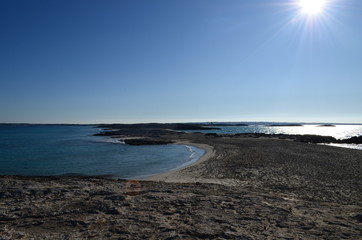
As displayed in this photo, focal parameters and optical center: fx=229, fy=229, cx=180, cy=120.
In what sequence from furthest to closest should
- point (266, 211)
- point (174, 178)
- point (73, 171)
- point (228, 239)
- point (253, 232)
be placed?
1. point (73, 171)
2. point (174, 178)
3. point (266, 211)
4. point (253, 232)
5. point (228, 239)

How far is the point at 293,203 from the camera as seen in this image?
338 inches

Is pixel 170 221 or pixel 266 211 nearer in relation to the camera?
pixel 170 221

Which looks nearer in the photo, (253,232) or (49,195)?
(253,232)

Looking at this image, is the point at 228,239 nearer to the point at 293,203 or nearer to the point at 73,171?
the point at 293,203

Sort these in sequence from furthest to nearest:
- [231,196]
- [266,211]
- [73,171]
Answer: [73,171] < [231,196] < [266,211]

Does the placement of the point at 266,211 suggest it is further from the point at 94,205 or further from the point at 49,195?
the point at 49,195

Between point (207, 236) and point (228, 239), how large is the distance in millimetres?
507

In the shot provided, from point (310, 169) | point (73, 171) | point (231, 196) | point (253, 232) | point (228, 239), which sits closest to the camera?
point (228, 239)

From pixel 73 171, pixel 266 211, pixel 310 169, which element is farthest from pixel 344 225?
pixel 73 171


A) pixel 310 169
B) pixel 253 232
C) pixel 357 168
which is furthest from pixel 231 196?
pixel 357 168

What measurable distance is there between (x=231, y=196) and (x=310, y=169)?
11137 millimetres

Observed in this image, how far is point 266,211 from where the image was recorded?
7.48 meters

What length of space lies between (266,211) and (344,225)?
6.82ft

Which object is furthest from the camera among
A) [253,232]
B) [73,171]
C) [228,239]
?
[73,171]
